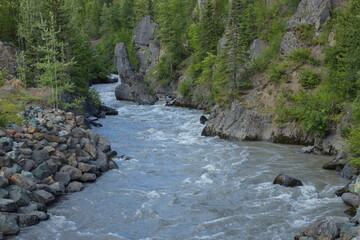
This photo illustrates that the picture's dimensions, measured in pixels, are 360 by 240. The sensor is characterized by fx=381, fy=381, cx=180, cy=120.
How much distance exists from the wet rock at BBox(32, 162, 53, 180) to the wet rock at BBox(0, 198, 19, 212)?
12.8ft

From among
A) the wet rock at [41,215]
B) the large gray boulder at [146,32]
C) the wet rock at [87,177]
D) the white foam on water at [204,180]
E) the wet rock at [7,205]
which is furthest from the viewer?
the large gray boulder at [146,32]

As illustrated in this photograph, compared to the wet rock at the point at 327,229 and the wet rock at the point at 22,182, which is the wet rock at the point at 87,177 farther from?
the wet rock at the point at 327,229

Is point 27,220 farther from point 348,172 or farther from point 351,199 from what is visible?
point 348,172

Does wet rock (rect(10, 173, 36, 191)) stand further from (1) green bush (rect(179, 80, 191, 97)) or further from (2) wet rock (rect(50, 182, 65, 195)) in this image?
(1) green bush (rect(179, 80, 191, 97))

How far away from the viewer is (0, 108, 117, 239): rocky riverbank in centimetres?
1783

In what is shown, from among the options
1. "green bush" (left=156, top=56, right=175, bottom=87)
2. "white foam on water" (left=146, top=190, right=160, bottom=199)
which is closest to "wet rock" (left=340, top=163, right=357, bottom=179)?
"white foam on water" (left=146, top=190, right=160, bottom=199)

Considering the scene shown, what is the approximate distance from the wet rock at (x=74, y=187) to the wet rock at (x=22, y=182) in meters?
2.22

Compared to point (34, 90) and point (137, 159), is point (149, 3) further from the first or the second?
point (137, 159)

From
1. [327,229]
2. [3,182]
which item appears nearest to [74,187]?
[3,182]

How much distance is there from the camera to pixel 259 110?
1341 inches

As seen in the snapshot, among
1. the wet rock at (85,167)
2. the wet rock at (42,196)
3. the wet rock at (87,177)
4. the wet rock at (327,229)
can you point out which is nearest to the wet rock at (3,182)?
the wet rock at (42,196)

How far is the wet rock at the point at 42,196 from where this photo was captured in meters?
19.3

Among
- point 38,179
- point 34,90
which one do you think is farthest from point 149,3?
point 38,179

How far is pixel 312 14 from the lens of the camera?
3797 centimetres
